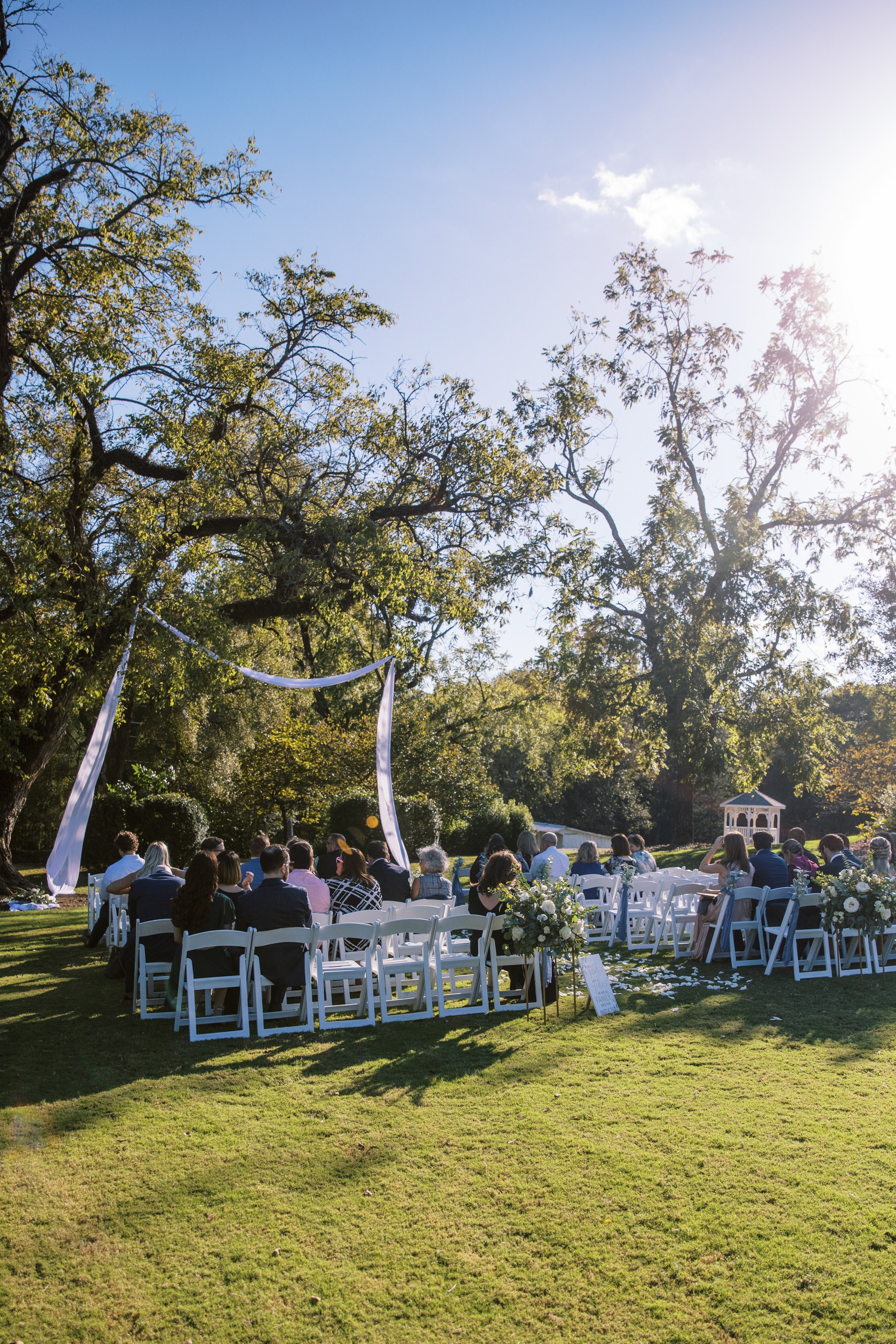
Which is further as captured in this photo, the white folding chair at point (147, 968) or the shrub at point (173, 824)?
the shrub at point (173, 824)

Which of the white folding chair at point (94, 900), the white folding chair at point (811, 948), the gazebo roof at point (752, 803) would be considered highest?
the gazebo roof at point (752, 803)

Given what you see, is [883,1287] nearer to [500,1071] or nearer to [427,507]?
[500,1071]

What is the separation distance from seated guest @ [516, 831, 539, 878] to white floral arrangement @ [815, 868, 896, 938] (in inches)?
108

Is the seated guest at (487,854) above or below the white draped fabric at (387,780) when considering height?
below

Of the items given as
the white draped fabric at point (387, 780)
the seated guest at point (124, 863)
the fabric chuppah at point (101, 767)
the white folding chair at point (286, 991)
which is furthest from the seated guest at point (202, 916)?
the white draped fabric at point (387, 780)

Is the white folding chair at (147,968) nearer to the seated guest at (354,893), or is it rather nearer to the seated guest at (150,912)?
the seated guest at (150,912)

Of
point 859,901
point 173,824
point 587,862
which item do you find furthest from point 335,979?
point 173,824

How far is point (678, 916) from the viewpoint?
34.1ft

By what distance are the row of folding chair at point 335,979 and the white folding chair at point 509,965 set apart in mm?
11

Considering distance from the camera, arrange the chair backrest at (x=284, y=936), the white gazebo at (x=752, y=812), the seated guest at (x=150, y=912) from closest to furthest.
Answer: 1. the chair backrest at (x=284, y=936)
2. the seated guest at (x=150, y=912)
3. the white gazebo at (x=752, y=812)

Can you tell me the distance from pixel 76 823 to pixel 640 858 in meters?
6.74

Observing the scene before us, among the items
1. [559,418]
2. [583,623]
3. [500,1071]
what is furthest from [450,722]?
[500,1071]

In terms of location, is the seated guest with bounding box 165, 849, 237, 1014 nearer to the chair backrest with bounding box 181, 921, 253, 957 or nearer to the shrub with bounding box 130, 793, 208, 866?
the chair backrest with bounding box 181, 921, 253, 957

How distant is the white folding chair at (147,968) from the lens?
7254 mm
